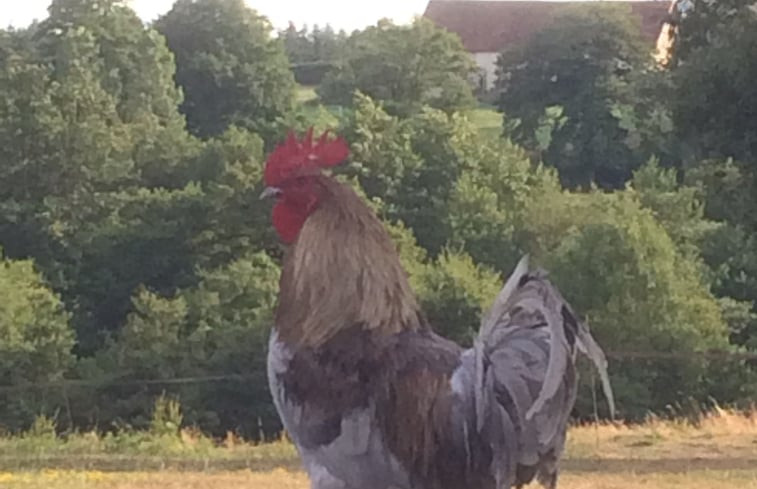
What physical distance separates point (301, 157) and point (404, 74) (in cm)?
5519

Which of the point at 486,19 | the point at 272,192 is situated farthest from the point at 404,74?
the point at 272,192

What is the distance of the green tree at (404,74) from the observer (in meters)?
60.7

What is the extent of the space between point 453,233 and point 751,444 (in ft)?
112

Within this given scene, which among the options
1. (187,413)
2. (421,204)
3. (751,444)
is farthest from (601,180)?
(751,444)

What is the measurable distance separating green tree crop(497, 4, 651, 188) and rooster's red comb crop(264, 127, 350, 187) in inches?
1743

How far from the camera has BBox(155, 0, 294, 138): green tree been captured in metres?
60.0

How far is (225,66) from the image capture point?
61.9m

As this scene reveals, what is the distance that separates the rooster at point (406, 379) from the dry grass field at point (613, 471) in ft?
12.7

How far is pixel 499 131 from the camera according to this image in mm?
59062

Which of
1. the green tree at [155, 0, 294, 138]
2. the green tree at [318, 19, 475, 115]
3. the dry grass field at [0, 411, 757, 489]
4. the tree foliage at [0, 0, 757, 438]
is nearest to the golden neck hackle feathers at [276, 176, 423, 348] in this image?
the dry grass field at [0, 411, 757, 489]

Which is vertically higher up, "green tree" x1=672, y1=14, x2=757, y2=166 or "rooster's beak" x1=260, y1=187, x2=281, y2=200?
"green tree" x1=672, y1=14, x2=757, y2=166

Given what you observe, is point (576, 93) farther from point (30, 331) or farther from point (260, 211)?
point (30, 331)

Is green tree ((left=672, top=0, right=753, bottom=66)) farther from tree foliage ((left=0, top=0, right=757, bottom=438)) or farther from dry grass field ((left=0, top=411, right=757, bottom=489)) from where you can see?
dry grass field ((left=0, top=411, right=757, bottom=489))

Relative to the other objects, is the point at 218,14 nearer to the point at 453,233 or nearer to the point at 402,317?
the point at 453,233
